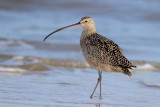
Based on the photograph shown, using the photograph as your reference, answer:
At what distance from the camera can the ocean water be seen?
6359mm

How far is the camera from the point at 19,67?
8.56m

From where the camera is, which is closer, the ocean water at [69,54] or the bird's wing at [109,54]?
the bird's wing at [109,54]

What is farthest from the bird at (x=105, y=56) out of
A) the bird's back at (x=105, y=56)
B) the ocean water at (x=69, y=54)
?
the ocean water at (x=69, y=54)

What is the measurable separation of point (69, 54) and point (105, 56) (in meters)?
3.91

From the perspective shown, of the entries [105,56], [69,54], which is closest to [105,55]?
[105,56]

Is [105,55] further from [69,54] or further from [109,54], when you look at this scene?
[69,54]

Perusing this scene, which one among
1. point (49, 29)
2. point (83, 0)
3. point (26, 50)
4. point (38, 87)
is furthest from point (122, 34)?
point (38, 87)

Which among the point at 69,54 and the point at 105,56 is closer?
the point at 105,56

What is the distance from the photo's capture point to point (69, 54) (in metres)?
10.2

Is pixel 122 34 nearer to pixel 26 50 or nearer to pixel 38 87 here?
pixel 26 50

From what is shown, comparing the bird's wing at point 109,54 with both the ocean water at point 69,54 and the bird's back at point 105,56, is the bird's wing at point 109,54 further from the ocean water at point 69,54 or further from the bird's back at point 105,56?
the ocean water at point 69,54

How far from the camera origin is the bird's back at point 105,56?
6.22 meters

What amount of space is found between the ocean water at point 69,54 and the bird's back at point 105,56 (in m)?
0.45

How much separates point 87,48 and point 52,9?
862 centimetres
